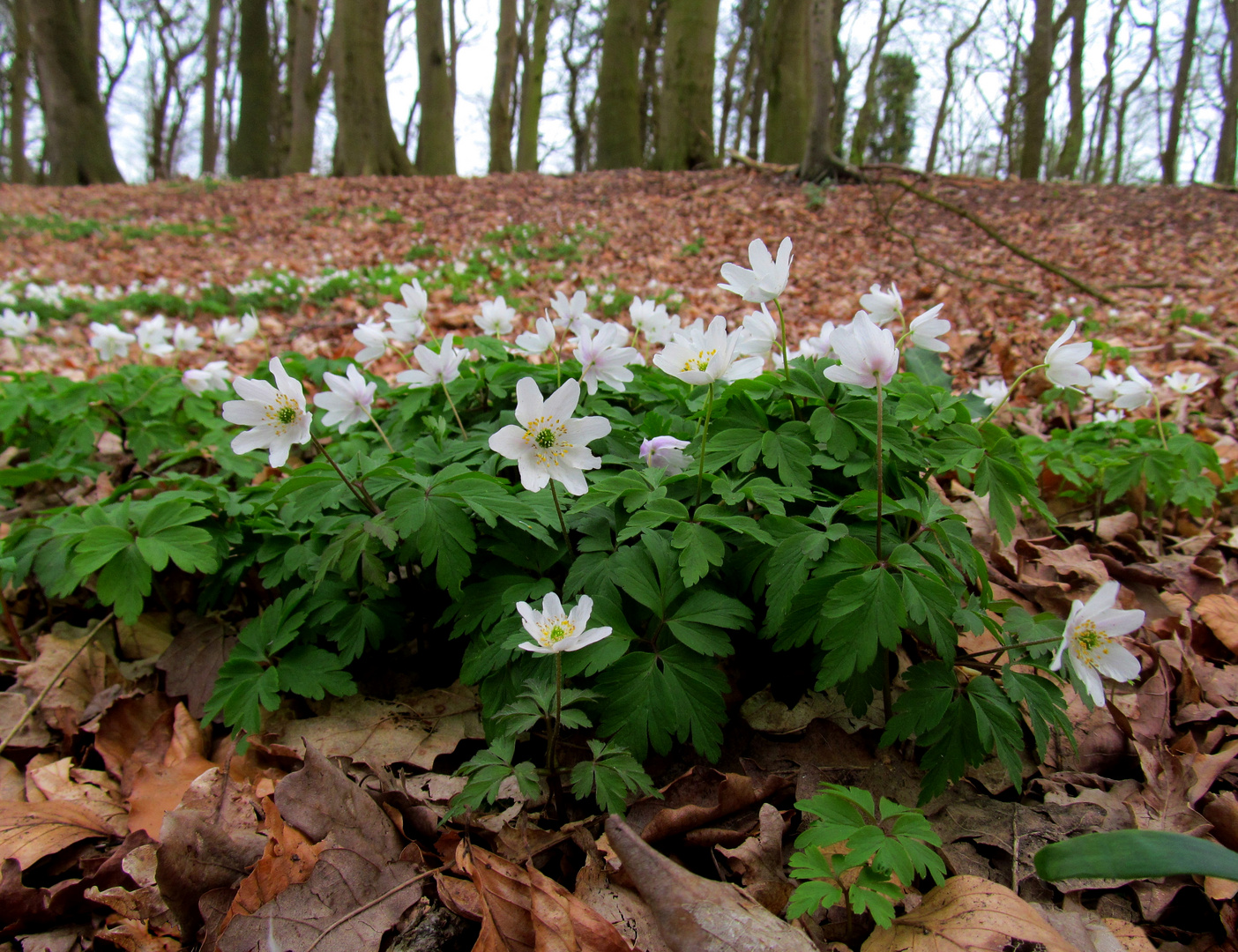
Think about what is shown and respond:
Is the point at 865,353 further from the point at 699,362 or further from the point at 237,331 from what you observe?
the point at 237,331

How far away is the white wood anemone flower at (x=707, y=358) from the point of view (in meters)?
1.63

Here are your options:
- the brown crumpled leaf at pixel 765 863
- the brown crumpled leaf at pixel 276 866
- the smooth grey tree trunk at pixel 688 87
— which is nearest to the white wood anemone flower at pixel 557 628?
the brown crumpled leaf at pixel 765 863

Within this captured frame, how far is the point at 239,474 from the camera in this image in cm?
254

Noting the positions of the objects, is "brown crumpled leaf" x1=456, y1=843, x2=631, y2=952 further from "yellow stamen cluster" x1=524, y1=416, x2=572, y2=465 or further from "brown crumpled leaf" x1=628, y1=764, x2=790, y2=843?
"yellow stamen cluster" x1=524, y1=416, x2=572, y2=465

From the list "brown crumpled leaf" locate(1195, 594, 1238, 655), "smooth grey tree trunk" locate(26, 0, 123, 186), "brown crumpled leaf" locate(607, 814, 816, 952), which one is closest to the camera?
"brown crumpled leaf" locate(607, 814, 816, 952)

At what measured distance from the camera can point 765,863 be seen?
4.84 ft

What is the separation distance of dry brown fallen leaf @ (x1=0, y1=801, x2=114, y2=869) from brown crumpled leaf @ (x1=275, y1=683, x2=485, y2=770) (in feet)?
1.47

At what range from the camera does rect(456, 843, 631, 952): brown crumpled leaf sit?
1.30 metres

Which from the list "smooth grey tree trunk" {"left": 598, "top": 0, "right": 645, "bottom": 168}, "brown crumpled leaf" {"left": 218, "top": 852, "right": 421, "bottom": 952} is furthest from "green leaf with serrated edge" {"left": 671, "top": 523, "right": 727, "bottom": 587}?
"smooth grey tree trunk" {"left": 598, "top": 0, "right": 645, "bottom": 168}

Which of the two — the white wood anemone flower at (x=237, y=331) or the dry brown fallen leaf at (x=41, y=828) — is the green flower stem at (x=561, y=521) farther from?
the white wood anemone flower at (x=237, y=331)

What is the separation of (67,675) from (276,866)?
4.48 ft

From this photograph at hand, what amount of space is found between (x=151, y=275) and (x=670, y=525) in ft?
31.7

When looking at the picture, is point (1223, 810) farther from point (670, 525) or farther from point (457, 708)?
point (457, 708)

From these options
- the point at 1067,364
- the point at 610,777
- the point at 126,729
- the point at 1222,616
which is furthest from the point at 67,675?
the point at 1222,616
